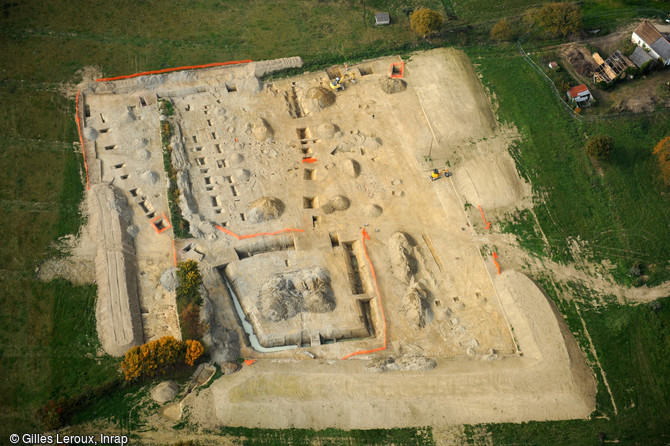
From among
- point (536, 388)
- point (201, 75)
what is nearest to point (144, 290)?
point (201, 75)

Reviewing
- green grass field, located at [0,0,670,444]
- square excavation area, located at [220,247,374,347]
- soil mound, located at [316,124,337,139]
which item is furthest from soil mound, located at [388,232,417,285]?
soil mound, located at [316,124,337,139]

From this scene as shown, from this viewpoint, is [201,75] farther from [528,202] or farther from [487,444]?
[487,444]

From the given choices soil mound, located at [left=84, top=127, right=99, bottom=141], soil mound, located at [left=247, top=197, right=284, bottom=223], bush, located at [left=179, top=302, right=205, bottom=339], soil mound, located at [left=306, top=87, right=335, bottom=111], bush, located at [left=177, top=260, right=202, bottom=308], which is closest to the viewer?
bush, located at [left=179, top=302, right=205, bottom=339]

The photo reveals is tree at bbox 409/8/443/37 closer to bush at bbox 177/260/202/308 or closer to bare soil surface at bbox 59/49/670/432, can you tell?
bare soil surface at bbox 59/49/670/432

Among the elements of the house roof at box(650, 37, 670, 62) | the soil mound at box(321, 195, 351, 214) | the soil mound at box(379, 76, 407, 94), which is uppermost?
the soil mound at box(379, 76, 407, 94)

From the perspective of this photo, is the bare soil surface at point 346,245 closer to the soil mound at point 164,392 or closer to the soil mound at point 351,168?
the soil mound at point 351,168

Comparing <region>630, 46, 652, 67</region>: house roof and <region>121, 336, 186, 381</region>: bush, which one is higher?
<region>630, 46, 652, 67</region>: house roof

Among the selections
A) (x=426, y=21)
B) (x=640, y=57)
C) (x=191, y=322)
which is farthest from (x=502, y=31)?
(x=191, y=322)

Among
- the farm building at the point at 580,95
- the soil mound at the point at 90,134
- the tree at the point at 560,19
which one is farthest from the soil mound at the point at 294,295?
the tree at the point at 560,19
